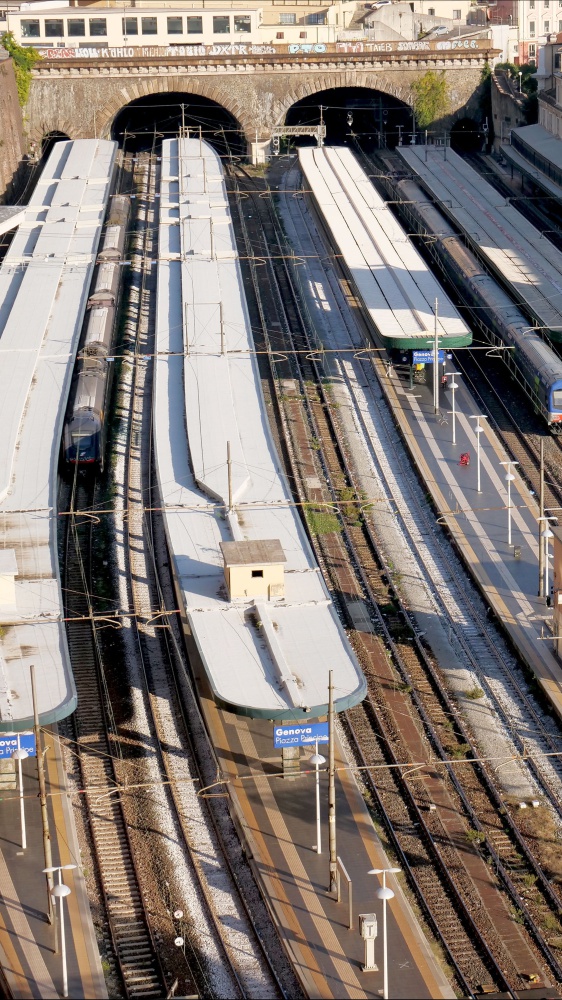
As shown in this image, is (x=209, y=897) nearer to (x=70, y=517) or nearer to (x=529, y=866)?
(x=529, y=866)

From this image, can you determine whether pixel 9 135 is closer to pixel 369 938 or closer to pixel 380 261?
pixel 380 261

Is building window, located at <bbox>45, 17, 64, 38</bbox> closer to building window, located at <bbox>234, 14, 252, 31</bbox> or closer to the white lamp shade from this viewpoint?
building window, located at <bbox>234, 14, 252, 31</bbox>

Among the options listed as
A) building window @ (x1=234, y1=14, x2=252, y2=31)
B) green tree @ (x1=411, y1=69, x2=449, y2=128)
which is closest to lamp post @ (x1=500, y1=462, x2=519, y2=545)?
green tree @ (x1=411, y1=69, x2=449, y2=128)

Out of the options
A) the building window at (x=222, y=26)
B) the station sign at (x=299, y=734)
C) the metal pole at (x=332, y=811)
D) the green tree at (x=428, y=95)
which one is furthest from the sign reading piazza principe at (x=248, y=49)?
the metal pole at (x=332, y=811)

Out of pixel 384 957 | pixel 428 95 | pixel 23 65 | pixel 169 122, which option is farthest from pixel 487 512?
pixel 169 122

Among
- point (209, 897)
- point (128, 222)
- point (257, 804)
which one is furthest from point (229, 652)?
point (128, 222)
